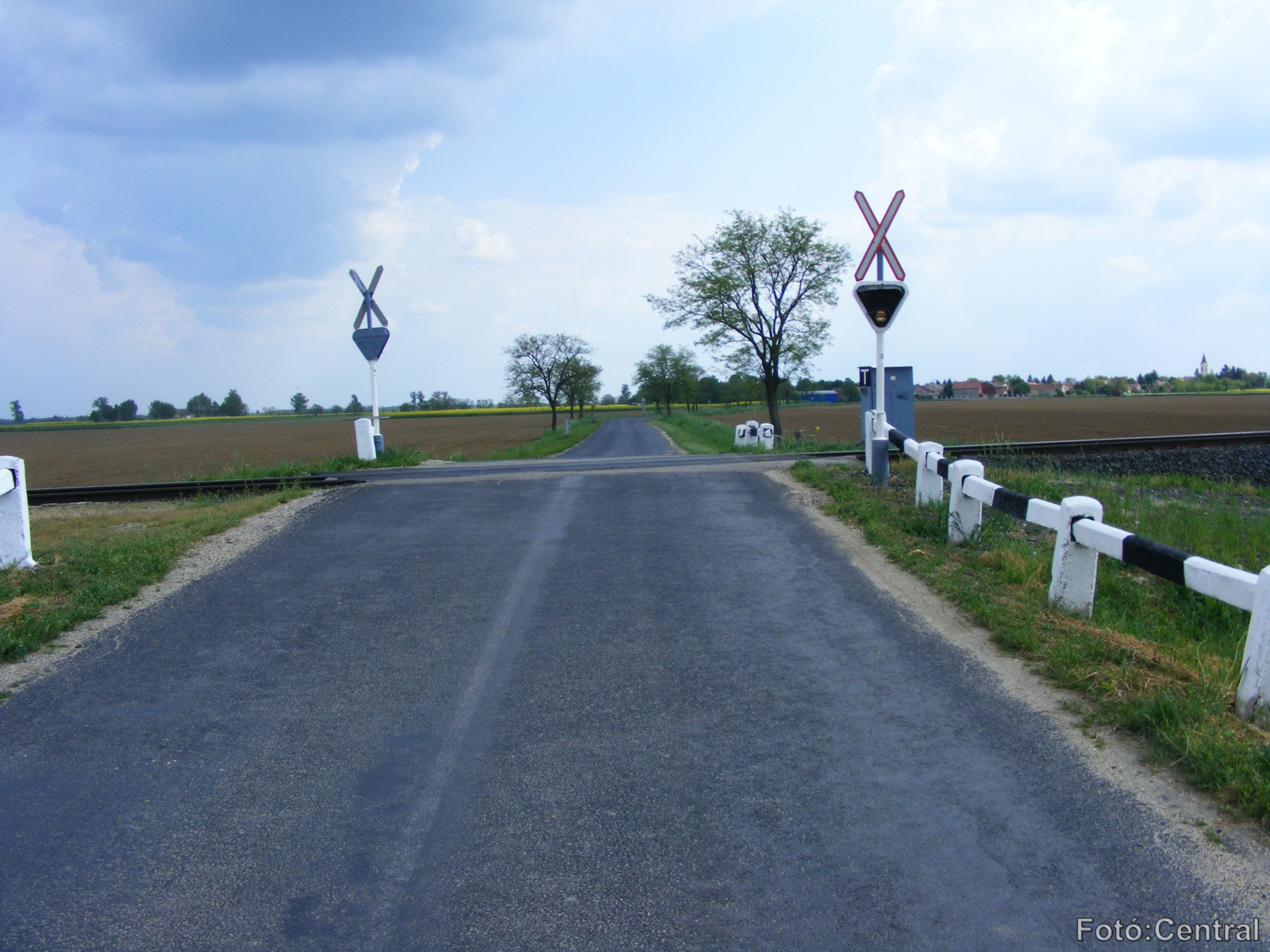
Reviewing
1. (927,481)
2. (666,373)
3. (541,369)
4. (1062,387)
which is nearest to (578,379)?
(541,369)

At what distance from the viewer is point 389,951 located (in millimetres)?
3057

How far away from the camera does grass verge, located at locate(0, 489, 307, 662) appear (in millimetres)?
6855

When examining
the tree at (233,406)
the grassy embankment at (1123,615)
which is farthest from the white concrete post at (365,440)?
the tree at (233,406)

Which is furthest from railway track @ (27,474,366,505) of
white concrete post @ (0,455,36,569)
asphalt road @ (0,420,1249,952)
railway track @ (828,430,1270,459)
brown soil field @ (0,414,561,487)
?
railway track @ (828,430,1270,459)

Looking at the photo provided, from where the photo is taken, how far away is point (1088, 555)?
6.29m

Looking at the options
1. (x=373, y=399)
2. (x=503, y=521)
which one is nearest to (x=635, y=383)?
(x=373, y=399)

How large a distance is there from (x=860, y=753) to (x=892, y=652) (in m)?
1.58

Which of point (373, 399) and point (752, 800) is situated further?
point (373, 399)

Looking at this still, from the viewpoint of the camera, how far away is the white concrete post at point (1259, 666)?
4.35 meters

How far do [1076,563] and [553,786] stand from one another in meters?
4.32

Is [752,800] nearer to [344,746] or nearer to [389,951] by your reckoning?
[389,951]

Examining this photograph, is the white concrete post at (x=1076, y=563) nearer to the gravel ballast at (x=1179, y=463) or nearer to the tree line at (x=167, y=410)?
the gravel ballast at (x=1179, y=463)

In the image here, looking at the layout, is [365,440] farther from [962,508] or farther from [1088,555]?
[1088,555]

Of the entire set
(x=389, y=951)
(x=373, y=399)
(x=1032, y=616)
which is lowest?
(x=389, y=951)
